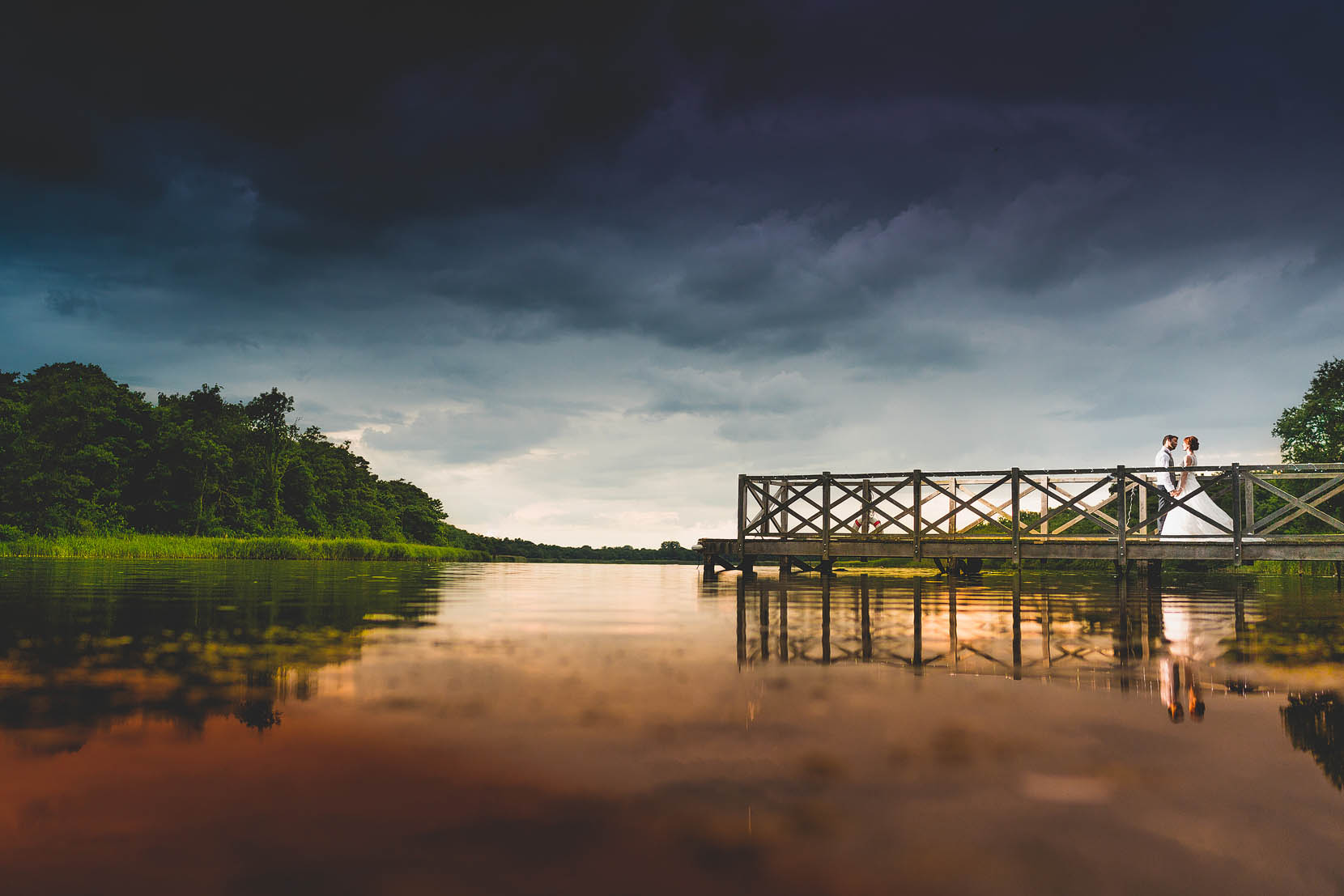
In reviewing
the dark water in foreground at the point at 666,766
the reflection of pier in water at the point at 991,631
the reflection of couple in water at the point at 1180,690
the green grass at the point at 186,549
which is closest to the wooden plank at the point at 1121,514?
the reflection of pier in water at the point at 991,631

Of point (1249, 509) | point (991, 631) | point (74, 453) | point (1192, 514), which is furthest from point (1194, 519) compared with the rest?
point (74, 453)

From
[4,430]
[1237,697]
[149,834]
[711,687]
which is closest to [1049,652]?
[1237,697]

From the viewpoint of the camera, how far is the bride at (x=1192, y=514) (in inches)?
565

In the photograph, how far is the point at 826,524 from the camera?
16750 mm

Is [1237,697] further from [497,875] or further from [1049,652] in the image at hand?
[497,875]

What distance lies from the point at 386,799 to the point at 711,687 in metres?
1.68

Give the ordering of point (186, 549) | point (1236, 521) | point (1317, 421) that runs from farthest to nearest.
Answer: point (1317, 421), point (186, 549), point (1236, 521)

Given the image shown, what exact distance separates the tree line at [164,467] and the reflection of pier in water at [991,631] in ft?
139

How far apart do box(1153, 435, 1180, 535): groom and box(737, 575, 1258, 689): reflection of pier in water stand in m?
5.43

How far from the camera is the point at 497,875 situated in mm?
1439

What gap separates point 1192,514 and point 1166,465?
1010 millimetres

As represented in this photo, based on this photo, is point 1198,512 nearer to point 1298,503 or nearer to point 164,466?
point 1298,503

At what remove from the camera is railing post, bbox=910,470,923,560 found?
52.4 feet

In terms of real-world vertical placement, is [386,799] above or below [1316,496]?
below
